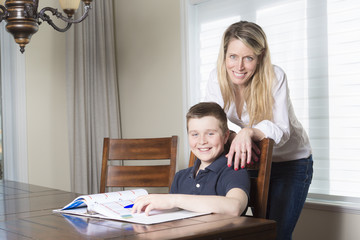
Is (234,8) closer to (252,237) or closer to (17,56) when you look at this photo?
(17,56)

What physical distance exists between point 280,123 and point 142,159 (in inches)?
32.5

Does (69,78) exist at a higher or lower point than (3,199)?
higher

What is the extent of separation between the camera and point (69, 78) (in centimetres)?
359

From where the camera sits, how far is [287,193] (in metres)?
1.71

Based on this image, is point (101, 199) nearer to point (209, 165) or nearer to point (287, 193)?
point (209, 165)

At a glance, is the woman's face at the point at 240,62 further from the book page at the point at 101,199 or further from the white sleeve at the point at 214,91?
the book page at the point at 101,199

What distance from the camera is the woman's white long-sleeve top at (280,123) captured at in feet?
5.22

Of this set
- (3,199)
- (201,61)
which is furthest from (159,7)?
(3,199)

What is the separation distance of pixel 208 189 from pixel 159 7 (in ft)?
7.92

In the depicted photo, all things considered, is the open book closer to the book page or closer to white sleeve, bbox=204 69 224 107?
the book page

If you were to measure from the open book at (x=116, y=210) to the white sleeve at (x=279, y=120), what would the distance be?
0.48 metres

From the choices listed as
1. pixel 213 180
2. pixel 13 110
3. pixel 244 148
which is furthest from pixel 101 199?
pixel 13 110

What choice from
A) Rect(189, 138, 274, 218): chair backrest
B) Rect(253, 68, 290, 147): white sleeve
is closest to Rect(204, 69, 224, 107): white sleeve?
Rect(253, 68, 290, 147): white sleeve

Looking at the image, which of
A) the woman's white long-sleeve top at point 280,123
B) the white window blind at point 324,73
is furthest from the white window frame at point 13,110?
the woman's white long-sleeve top at point 280,123
